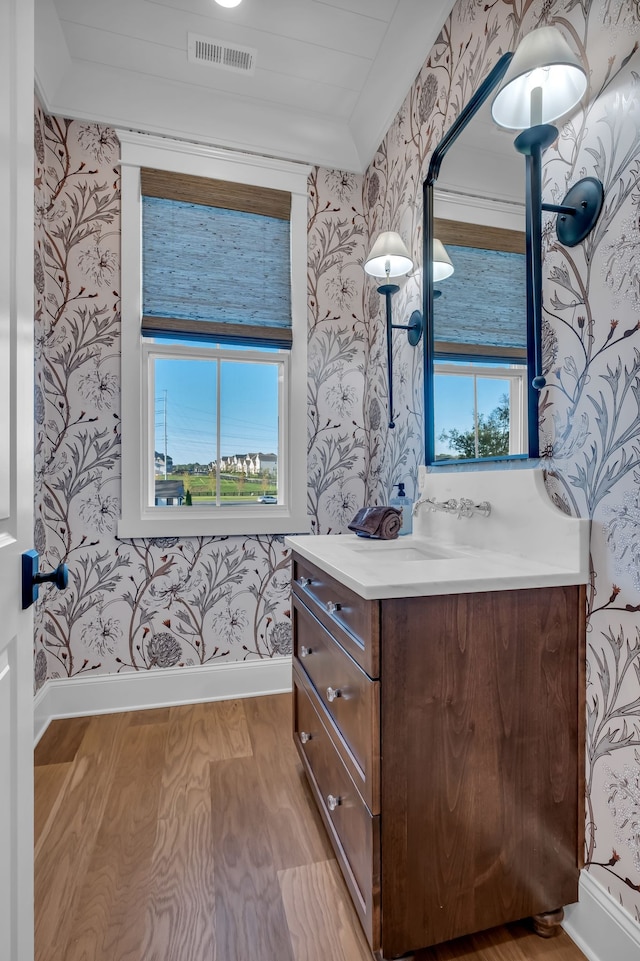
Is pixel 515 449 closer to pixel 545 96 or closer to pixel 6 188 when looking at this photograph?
pixel 545 96

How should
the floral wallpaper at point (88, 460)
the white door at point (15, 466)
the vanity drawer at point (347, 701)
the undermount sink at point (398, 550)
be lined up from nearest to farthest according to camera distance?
1. the white door at point (15, 466)
2. the vanity drawer at point (347, 701)
3. the undermount sink at point (398, 550)
4. the floral wallpaper at point (88, 460)

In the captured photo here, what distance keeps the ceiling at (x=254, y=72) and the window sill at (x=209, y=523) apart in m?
1.81

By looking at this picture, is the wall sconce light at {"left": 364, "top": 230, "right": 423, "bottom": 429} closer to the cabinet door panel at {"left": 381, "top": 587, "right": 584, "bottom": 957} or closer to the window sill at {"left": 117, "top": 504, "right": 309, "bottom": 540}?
the window sill at {"left": 117, "top": 504, "right": 309, "bottom": 540}

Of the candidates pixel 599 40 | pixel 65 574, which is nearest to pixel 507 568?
pixel 65 574

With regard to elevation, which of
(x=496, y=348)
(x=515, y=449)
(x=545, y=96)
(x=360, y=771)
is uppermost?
(x=545, y=96)

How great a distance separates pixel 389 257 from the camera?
1852 mm

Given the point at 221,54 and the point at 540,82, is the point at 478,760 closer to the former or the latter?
the point at 540,82

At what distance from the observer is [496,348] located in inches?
56.6

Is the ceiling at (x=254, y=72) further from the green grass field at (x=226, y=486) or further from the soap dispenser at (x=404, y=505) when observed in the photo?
the soap dispenser at (x=404, y=505)

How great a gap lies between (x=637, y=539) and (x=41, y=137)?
2.68 meters

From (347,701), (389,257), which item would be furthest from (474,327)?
(347,701)

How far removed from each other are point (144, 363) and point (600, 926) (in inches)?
98.0

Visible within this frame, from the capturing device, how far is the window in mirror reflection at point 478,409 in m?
1.36

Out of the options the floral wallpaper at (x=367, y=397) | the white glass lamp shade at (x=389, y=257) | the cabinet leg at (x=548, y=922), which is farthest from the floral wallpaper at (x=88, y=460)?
the cabinet leg at (x=548, y=922)
